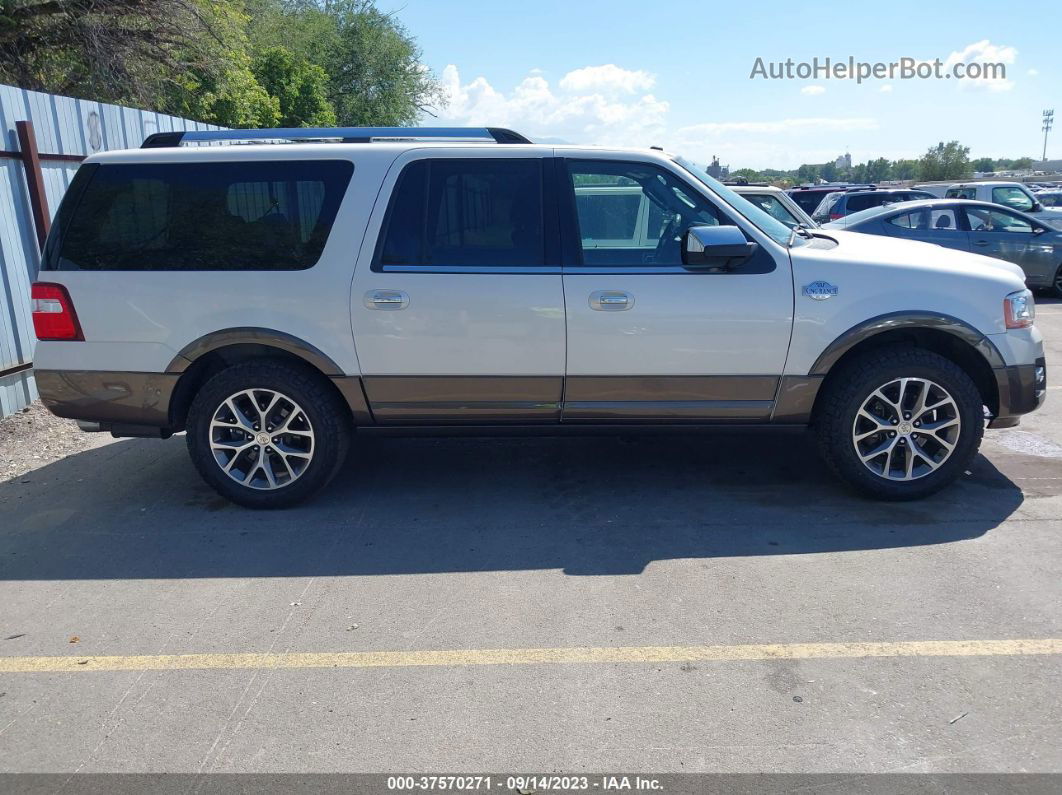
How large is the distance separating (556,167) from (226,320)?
6.74 ft

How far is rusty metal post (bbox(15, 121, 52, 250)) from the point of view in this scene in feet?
24.3

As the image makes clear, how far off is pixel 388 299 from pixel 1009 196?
16.9 metres

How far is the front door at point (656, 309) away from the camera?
4871 millimetres

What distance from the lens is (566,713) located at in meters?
3.22

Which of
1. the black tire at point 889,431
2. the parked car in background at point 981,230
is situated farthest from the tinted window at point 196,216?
the parked car in background at point 981,230

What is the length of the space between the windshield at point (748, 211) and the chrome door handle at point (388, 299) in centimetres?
177

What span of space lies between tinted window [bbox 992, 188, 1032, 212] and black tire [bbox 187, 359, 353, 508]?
16.6 m

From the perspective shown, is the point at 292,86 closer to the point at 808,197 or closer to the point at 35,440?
the point at 808,197

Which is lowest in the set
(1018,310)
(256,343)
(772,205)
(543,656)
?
(543,656)

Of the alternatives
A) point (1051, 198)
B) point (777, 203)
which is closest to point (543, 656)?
point (777, 203)

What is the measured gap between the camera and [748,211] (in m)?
5.16

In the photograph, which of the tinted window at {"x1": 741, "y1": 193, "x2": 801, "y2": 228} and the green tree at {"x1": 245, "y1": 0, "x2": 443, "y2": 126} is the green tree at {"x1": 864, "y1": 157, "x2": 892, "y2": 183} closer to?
the green tree at {"x1": 245, "y1": 0, "x2": 443, "y2": 126}

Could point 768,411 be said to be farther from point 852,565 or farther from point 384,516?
point 384,516

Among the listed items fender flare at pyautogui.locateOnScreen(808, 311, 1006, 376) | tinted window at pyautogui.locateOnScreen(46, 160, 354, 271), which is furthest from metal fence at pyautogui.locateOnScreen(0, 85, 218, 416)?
fender flare at pyautogui.locateOnScreen(808, 311, 1006, 376)
